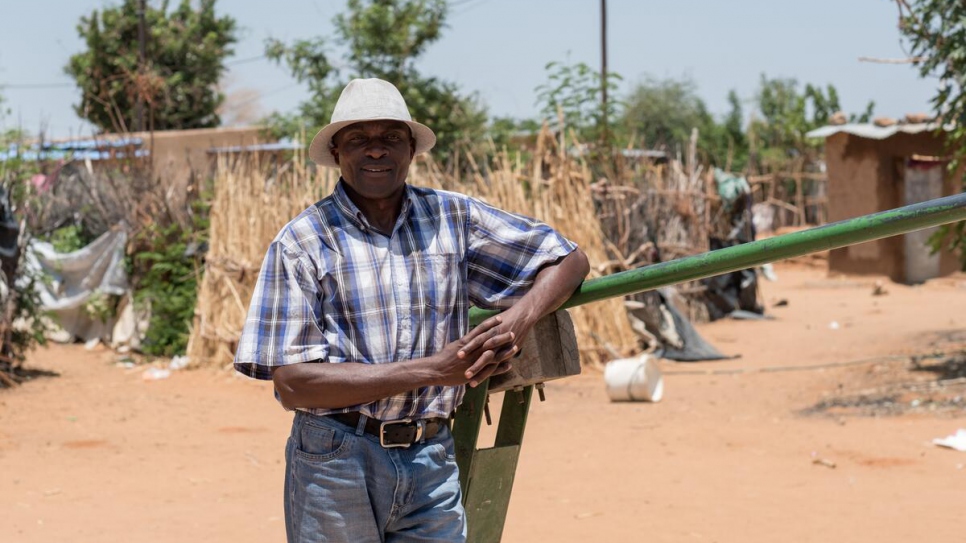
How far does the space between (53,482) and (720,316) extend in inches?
367

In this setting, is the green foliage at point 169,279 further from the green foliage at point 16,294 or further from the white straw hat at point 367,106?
the white straw hat at point 367,106

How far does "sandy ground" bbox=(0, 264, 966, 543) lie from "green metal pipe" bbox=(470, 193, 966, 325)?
273 cm

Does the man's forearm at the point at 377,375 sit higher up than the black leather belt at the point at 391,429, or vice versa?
the man's forearm at the point at 377,375

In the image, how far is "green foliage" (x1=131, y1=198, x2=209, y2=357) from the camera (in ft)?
36.3

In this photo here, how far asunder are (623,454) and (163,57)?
21.1 metres

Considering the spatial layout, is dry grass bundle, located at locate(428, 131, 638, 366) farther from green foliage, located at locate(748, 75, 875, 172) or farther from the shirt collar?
green foliage, located at locate(748, 75, 875, 172)

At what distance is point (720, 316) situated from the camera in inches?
548

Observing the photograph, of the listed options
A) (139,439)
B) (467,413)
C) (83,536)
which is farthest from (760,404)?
(467,413)

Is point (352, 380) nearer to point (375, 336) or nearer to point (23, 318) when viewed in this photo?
point (375, 336)

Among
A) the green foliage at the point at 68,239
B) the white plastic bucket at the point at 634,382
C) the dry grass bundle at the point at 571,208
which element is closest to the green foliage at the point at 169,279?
the green foliage at the point at 68,239

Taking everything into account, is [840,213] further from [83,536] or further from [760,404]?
[83,536]

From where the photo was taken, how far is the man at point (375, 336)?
7.30ft

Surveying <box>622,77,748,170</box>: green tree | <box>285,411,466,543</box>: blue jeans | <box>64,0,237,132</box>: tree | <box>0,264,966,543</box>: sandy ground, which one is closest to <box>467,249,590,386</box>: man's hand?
<box>285,411,466,543</box>: blue jeans

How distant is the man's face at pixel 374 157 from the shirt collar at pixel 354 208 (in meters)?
0.03
